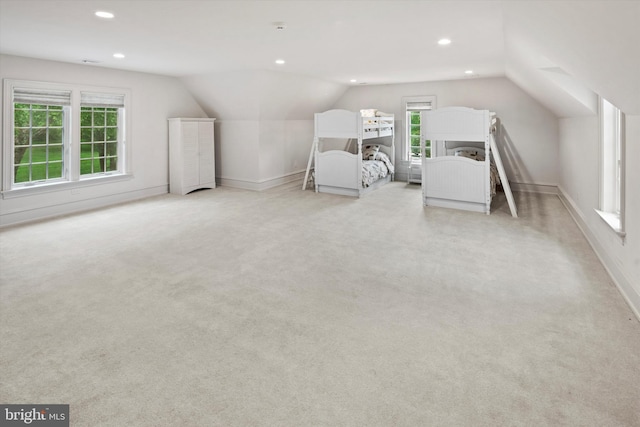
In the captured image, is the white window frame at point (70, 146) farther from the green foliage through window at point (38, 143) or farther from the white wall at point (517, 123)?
the white wall at point (517, 123)

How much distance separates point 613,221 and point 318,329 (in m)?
2.78

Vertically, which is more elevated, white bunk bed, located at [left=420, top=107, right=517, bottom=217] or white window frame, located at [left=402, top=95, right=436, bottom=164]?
white window frame, located at [left=402, top=95, right=436, bottom=164]

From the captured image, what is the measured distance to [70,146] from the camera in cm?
535

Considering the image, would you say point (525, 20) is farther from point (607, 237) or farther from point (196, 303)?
point (196, 303)

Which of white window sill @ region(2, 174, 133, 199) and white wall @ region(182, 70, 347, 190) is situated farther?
white wall @ region(182, 70, 347, 190)

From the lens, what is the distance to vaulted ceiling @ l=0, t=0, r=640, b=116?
6.29ft

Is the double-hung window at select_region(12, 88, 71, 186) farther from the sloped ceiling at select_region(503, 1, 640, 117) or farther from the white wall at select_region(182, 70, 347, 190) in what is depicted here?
the sloped ceiling at select_region(503, 1, 640, 117)

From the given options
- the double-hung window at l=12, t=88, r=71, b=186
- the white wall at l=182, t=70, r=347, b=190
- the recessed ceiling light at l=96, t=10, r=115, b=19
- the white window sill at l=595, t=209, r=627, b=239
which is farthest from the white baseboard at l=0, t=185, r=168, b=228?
the white window sill at l=595, t=209, r=627, b=239

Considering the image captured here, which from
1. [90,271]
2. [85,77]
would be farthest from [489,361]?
[85,77]

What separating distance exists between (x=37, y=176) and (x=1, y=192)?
57 centimetres

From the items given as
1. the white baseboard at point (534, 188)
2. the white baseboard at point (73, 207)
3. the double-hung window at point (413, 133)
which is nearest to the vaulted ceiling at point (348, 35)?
the white baseboard at point (73, 207)

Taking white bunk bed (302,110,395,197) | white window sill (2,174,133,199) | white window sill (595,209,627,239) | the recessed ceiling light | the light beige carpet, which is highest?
the recessed ceiling light

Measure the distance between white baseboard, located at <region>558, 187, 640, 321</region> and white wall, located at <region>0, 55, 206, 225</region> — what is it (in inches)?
253

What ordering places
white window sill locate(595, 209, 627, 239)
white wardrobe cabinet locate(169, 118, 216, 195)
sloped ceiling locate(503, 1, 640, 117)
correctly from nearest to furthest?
sloped ceiling locate(503, 1, 640, 117), white window sill locate(595, 209, 627, 239), white wardrobe cabinet locate(169, 118, 216, 195)
